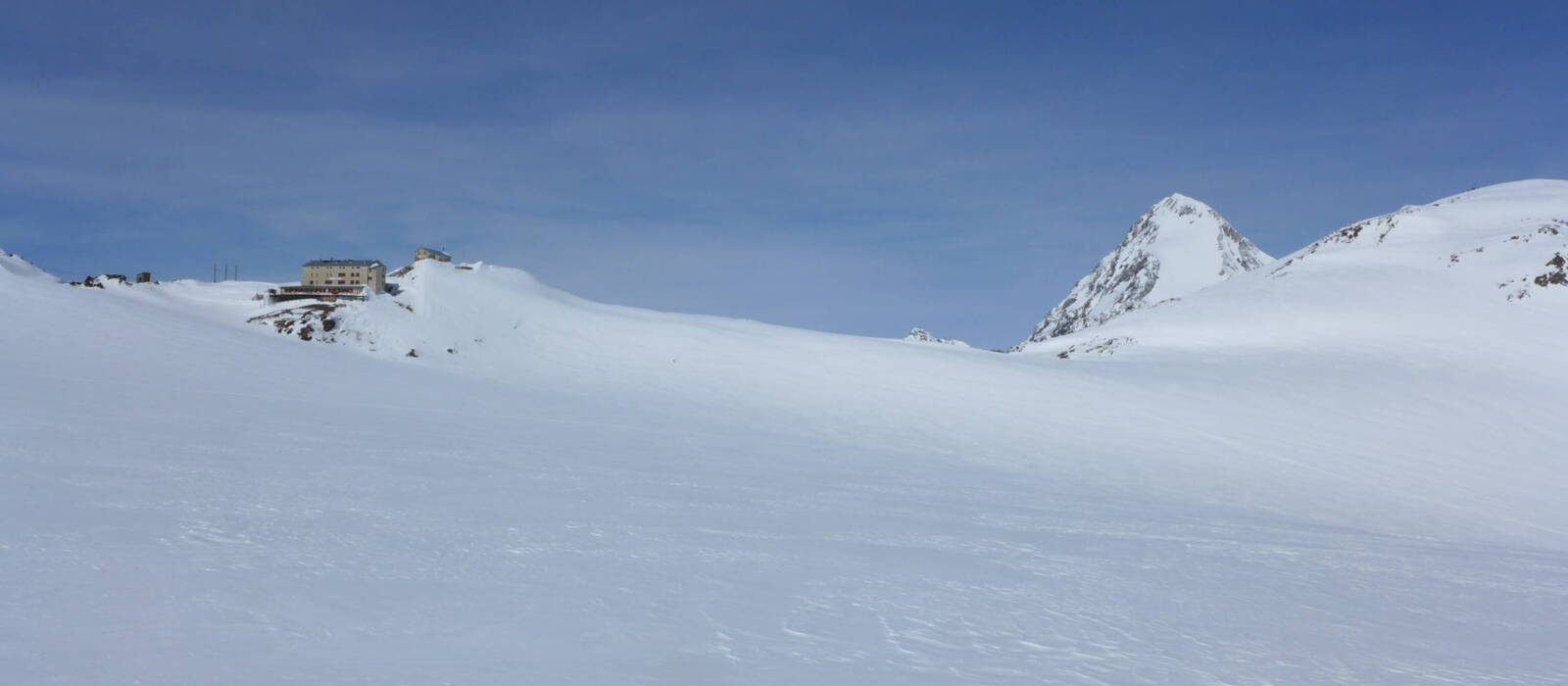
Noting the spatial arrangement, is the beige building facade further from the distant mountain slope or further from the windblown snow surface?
the distant mountain slope

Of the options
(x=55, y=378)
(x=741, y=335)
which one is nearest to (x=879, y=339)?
(x=741, y=335)

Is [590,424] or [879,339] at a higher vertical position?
[879,339]

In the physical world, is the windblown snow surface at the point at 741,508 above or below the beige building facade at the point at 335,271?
below

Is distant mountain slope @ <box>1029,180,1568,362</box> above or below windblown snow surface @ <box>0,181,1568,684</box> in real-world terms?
above

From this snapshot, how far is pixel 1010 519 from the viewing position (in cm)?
1281

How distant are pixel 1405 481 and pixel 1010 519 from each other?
11566 millimetres

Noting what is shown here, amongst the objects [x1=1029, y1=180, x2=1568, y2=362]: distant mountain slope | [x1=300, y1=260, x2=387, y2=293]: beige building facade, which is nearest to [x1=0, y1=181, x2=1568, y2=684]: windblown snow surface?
[x1=1029, y1=180, x2=1568, y2=362]: distant mountain slope

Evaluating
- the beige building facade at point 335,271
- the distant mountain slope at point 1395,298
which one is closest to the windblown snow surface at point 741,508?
the distant mountain slope at point 1395,298

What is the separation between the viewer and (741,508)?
39.4 feet

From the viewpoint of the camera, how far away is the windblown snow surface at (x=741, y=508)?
657 cm

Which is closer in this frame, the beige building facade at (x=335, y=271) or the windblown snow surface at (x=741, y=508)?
the windblown snow surface at (x=741, y=508)

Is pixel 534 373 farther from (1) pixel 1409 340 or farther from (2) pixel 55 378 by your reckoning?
(1) pixel 1409 340

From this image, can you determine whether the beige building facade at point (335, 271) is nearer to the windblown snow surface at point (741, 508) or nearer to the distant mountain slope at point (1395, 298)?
the windblown snow surface at point (741, 508)

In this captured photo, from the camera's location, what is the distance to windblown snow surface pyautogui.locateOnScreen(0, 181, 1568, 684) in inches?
259
